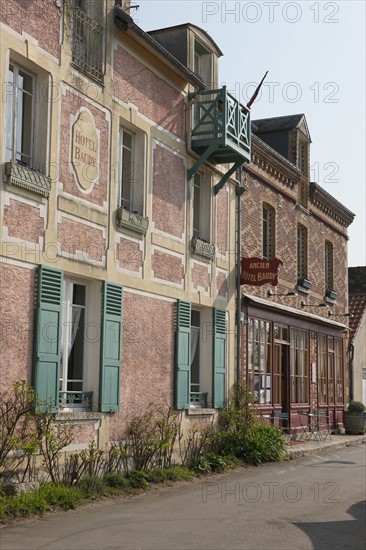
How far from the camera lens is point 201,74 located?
55.2 feet

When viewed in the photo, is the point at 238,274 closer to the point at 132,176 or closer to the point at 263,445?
the point at 263,445

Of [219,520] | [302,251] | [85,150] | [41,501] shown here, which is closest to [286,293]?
[302,251]

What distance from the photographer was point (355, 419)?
979 inches

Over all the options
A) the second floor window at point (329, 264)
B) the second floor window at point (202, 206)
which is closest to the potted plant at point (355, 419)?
the second floor window at point (329, 264)

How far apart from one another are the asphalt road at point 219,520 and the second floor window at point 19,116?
16.1 ft

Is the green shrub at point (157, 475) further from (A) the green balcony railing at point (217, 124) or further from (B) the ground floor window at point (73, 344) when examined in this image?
(A) the green balcony railing at point (217, 124)

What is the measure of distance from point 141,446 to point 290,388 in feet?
28.7

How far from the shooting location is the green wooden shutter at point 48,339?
10.7 m

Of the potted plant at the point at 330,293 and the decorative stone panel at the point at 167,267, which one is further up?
the potted plant at the point at 330,293

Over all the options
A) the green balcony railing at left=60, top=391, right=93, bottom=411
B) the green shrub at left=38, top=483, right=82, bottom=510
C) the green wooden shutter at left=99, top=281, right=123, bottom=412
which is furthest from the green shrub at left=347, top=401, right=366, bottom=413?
the green shrub at left=38, top=483, right=82, bottom=510

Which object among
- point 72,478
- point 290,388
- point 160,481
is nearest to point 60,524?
point 72,478

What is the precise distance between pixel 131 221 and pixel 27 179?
2865 mm

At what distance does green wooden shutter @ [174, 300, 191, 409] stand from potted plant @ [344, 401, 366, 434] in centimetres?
1144

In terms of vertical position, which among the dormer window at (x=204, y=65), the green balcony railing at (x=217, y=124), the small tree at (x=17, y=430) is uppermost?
the dormer window at (x=204, y=65)
